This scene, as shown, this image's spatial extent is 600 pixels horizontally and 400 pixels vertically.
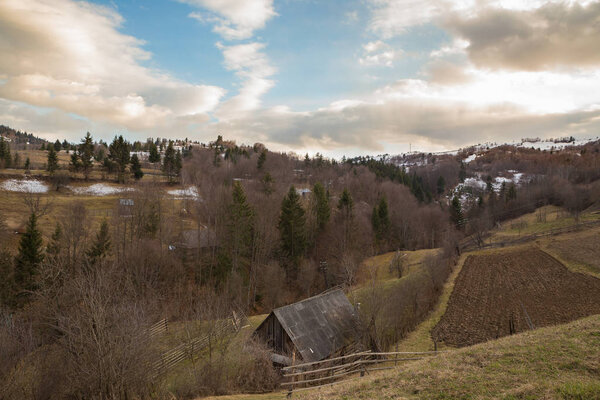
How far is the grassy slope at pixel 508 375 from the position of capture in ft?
27.0

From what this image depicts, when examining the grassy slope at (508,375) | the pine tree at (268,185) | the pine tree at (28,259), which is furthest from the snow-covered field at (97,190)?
the grassy slope at (508,375)

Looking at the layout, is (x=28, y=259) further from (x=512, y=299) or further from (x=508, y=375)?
(x=512, y=299)

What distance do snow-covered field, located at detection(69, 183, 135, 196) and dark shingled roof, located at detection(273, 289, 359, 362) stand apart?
55.1 meters

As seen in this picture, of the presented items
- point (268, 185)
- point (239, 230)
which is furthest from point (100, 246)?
point (268, 185)

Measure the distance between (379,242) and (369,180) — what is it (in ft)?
114

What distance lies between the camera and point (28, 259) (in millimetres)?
32312

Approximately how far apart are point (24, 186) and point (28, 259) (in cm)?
3779

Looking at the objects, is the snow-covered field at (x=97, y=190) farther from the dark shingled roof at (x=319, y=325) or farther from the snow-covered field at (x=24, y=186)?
the dark shingled roof at (x=319, y=325)

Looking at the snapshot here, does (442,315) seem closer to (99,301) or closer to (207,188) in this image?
(99,301)

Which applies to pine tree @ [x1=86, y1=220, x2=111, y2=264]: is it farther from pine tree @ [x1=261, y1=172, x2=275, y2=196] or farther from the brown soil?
the brown soil

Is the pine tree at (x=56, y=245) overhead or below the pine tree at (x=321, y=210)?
below

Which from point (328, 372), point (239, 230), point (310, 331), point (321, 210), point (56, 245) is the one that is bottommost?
point (328, 372)

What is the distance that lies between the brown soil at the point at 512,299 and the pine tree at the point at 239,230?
25768 mm

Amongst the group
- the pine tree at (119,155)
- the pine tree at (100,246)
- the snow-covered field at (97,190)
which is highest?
the pine tree at (119,155)
